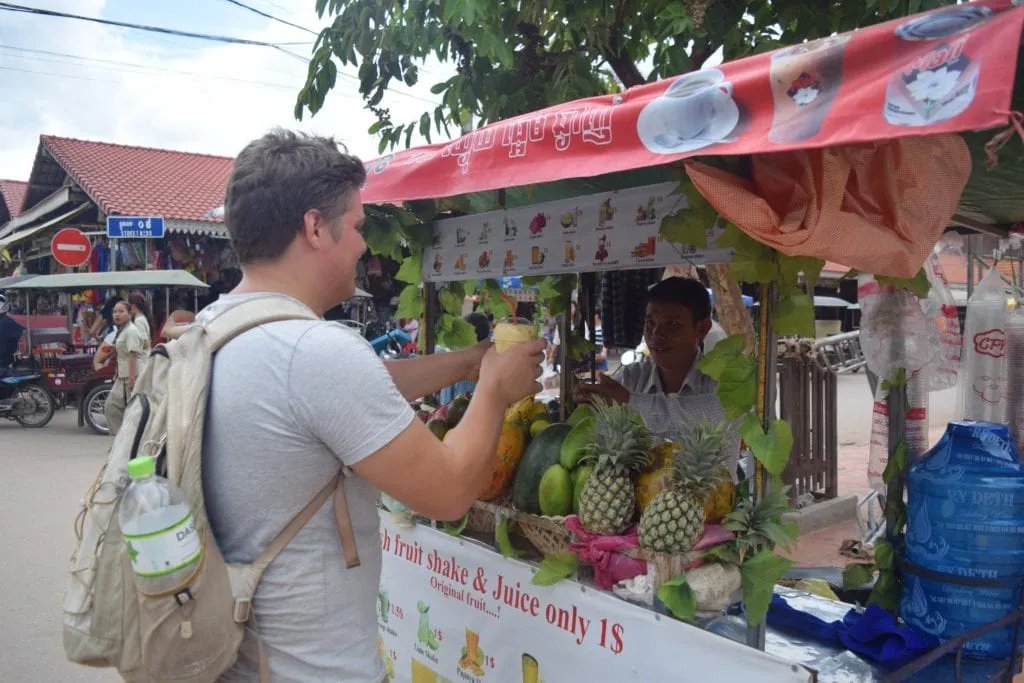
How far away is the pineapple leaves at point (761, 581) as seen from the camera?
190 centimetres

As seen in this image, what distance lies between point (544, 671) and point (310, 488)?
119cm

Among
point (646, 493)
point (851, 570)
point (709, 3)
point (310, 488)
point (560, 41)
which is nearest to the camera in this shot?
point (310, 488)

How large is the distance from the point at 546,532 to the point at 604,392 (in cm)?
124

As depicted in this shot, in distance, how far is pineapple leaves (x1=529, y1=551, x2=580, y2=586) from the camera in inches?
85.0

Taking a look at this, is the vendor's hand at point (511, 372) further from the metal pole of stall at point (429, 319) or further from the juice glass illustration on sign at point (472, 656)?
the metal pole of stall at point (429, 319)

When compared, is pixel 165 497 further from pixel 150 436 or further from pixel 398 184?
pixel 398 184

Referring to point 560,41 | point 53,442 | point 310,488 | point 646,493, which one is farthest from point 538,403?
point 53,442

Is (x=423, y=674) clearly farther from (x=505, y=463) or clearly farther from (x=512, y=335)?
(x=512, y=335)

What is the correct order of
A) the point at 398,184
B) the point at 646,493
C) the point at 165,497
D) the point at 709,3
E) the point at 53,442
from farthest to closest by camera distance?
the point at 53,442 < the point at 709,3 < the point at 398,184 < the point at 646,493 < the point at 165,497

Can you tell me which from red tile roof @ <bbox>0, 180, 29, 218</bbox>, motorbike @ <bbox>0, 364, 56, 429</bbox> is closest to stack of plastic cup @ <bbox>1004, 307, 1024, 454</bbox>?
motorbike @ <bbox>0, 364, 56, 429</bbox>

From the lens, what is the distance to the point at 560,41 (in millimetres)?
4867

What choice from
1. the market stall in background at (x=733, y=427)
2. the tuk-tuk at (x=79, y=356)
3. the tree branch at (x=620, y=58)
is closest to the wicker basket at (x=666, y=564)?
the market stall in background at (x=733, y=427)

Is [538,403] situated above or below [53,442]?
above

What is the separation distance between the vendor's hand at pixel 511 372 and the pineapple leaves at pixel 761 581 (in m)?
0.75
